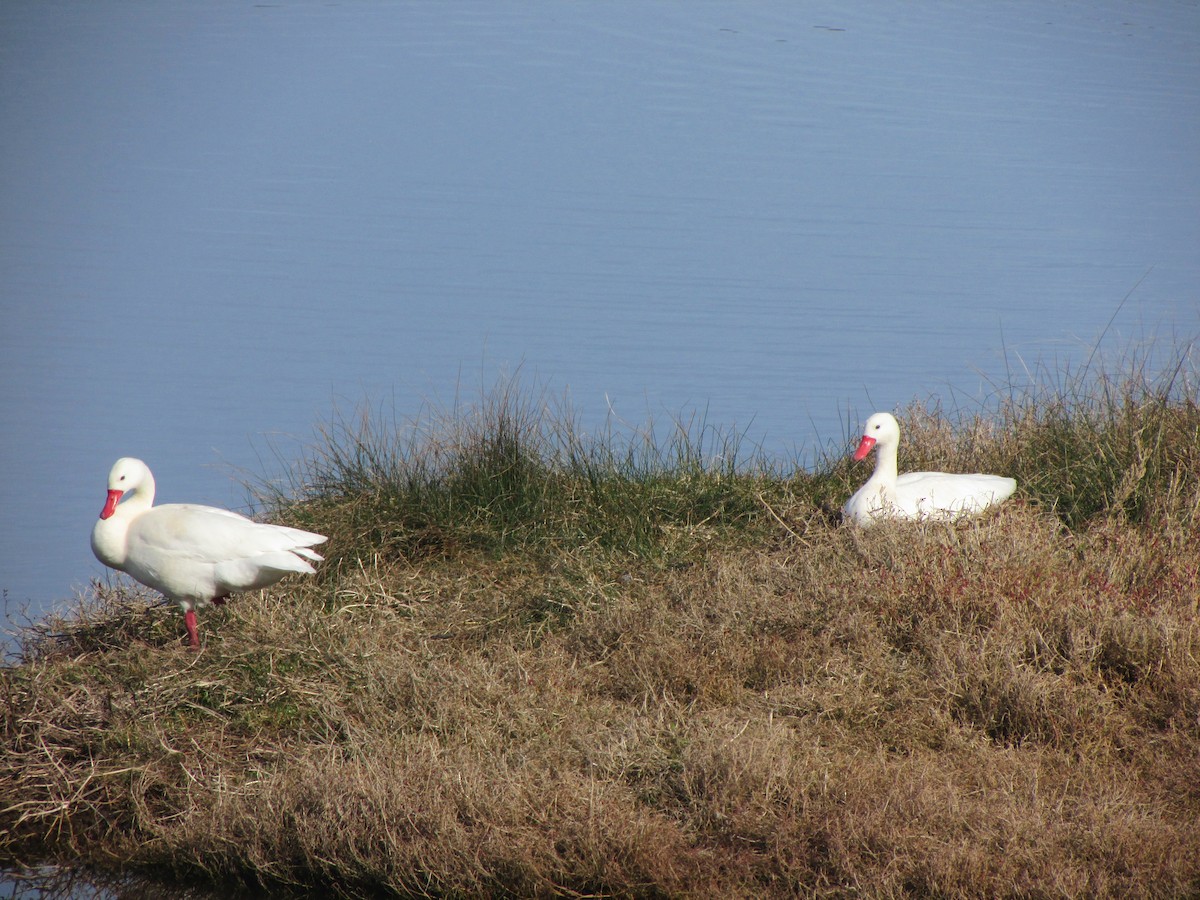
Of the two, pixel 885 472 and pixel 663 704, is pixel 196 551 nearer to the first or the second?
pixel 663 704

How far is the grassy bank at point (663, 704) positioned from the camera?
14.7 ft

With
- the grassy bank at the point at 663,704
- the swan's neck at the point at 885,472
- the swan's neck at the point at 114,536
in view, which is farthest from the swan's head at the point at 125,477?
the swan's neck at the point at 885,472

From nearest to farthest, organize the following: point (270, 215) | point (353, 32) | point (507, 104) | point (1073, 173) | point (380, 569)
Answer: point (380, 569)
point (270, 215)
point (1073, 173)
point (507, 104)
point (353, 32)

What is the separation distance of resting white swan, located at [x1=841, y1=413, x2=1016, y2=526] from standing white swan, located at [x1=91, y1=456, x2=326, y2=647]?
98.0 inches

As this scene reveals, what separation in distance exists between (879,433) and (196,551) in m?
3.26

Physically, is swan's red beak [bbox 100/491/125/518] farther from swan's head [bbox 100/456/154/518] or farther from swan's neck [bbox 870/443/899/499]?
swan's neck [bbox 870/443/899/499]

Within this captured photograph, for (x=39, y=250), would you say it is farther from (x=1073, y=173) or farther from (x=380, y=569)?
(x=1073, y=173)

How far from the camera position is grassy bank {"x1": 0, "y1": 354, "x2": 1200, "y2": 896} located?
4.47 metres

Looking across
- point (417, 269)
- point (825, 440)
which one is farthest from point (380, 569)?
point (417, 269)

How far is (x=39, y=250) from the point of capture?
52.6 feet

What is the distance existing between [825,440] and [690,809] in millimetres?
6141

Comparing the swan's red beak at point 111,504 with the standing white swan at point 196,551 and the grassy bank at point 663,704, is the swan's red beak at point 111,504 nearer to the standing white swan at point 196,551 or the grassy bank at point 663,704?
the standing white swan at point 196,551

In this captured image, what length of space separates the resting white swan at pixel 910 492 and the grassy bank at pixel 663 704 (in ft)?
0.54

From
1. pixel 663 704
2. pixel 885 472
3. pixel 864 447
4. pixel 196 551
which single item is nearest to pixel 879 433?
pixel 864 447
